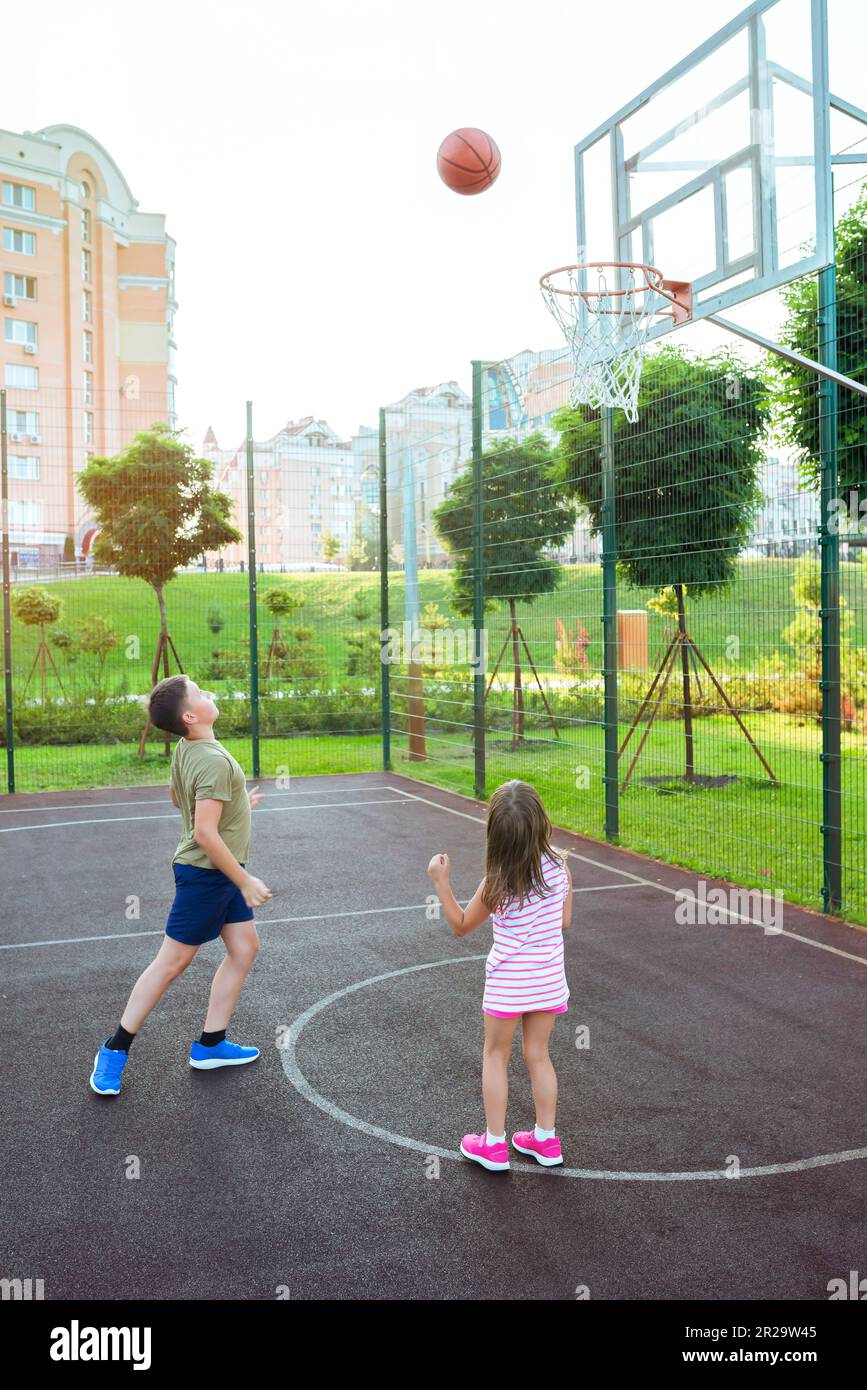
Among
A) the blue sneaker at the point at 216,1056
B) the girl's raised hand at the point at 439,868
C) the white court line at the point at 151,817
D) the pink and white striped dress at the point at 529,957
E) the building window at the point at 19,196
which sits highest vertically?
the building window at the point at 19,196

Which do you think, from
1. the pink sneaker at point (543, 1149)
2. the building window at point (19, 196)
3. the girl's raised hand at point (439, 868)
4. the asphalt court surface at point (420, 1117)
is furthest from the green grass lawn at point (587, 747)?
the building window at point (19, 196)

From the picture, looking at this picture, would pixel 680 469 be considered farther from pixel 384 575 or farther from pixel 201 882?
pixel 201 882

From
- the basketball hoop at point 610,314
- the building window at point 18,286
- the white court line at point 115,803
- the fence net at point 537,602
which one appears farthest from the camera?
the building window at point 18,286

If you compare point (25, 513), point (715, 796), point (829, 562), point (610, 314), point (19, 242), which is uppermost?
point (19, 242)

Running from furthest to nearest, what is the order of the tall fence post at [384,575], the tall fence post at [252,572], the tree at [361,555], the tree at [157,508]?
the tree at [361,555], the tree at [157,508], the tall fence post at [384,575], the tall fence post at [252,572]

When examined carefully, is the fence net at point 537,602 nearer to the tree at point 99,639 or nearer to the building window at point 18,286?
the tree at point 99,639

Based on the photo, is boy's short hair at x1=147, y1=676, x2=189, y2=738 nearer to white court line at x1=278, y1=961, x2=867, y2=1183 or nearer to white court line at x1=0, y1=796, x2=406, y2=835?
white court line at x1=278, y1=961, x2=867, y2=1183

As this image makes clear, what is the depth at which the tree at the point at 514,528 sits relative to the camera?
11.8 m

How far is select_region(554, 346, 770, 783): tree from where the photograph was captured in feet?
30.7

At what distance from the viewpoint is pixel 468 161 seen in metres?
8.38

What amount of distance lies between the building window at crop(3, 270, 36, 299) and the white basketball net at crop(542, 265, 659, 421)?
37949 millimetres

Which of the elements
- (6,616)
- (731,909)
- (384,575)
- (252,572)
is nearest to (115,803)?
(6,616)

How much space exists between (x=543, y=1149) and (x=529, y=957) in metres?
0.66
